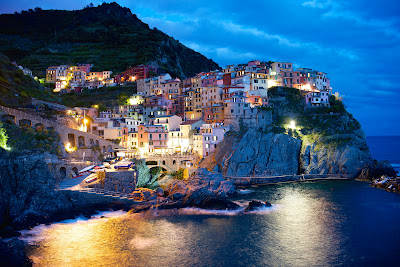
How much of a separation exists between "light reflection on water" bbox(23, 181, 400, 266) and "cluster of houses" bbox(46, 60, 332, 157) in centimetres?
2376

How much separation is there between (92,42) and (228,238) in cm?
12052

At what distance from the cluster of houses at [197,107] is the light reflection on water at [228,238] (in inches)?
935

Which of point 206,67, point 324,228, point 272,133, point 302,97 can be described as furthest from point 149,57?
point 324,228

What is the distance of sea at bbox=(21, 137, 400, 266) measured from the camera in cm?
2894

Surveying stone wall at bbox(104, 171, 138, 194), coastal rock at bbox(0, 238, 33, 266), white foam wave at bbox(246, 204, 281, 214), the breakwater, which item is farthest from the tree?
the breakwater

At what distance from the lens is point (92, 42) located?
448ft

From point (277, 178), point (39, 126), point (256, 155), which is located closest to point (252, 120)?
point (256, 155)

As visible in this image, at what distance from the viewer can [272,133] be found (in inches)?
2537

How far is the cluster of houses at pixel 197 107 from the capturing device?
6438 centimetres

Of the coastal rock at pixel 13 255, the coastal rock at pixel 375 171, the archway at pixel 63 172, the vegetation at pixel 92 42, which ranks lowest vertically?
the coastal rock at pixel 13 255

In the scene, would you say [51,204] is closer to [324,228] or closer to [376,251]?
[324,228]

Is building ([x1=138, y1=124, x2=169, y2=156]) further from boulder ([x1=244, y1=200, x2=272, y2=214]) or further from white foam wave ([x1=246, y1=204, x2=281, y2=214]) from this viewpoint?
white foam wave ([x1=246, y1=204, x2=281, y2=214])

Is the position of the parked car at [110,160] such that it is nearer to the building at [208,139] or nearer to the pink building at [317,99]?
the building at [208,139]

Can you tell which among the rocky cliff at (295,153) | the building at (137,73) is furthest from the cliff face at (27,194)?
the building at (137,73)
